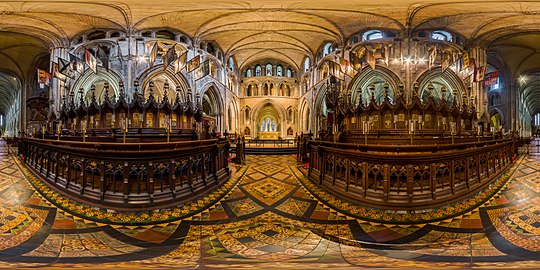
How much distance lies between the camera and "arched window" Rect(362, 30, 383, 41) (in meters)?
12.1

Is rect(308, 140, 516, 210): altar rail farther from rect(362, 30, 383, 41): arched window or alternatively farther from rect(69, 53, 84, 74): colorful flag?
rect(69, 53, 84, 74): colorful flag

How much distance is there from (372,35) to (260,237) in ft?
43.2

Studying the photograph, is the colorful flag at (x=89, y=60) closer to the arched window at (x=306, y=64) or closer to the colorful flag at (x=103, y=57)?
the colorful flag at (x=103, y=57)

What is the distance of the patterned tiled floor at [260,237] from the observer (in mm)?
1746

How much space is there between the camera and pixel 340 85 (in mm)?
12883

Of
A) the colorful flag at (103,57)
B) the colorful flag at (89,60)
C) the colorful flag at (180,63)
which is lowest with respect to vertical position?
the colorful flag at (89,60)

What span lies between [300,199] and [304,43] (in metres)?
14.2

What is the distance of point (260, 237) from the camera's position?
6.95 ft

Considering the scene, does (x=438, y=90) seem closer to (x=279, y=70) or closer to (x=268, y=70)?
(x=279, y=70)

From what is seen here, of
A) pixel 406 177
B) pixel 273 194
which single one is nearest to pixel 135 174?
pixel 273 194

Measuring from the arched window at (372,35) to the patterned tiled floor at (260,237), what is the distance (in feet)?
35.7

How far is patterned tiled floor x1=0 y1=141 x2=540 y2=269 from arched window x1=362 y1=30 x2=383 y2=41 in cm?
1088

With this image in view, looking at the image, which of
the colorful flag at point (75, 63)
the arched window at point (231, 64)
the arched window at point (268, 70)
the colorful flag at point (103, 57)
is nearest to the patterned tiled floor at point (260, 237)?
the colorful flag at point (75, 63)

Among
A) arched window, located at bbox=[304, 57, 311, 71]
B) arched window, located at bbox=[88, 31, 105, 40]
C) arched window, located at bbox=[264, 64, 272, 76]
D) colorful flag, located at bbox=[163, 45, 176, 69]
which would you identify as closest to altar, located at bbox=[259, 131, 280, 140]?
arched window, located at bbox=[264, 64, 272, 76]
